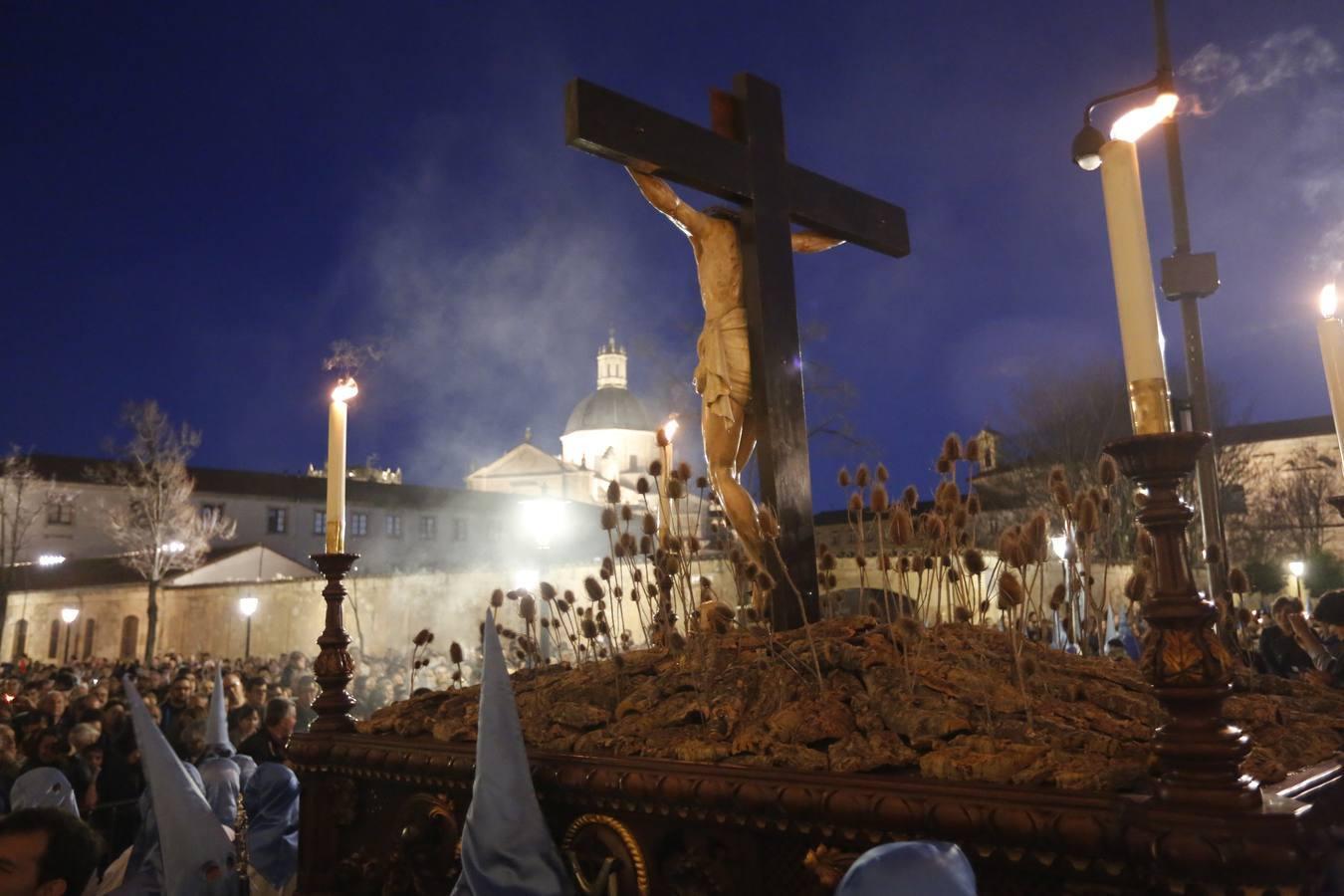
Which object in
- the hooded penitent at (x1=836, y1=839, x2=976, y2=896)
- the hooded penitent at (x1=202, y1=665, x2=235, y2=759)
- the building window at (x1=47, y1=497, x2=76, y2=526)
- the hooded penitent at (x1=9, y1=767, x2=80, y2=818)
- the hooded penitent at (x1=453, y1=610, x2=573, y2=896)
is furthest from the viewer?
the building window at (x1=47, y1=497, x2=76, y2=526)

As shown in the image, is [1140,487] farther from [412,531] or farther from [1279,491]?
[412,531]

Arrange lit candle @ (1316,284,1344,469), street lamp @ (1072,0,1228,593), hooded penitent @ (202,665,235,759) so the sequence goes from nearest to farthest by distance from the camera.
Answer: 1. lit candle @ (1316,284,1344,469)
2. hooded penitent @ (202,665,235,759)
3. street lamp @ (1072,0,1228,593)

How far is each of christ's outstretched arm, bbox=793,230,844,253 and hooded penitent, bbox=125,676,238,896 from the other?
3.68 metres

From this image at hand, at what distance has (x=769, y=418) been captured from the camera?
416 centimetres

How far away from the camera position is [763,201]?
4484 millimetres

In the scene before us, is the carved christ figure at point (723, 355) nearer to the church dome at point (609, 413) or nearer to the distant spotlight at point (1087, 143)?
the distant spotlight at point (1087, 143)

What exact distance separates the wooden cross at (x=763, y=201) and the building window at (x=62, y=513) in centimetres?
4931

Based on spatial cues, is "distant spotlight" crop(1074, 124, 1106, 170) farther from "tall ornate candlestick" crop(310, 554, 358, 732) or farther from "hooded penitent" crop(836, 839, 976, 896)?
"tall ornate candlestick" crop(310, 554, 358, 732)

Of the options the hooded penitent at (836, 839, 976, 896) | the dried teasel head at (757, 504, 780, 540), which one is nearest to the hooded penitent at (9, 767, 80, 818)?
the dried teasel head at (757, 504, 780, 540)

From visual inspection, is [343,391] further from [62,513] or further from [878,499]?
[62,513]

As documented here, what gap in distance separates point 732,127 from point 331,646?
3135mm

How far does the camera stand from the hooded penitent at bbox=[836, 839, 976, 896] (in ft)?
4.98

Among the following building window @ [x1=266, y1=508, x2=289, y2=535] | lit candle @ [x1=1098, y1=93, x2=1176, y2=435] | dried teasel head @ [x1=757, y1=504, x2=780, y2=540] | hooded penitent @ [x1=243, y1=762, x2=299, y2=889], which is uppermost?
building window @ [x1=266, y1=508, x2=289, y2=535]

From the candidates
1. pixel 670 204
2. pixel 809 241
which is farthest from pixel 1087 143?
pixel 809 241
